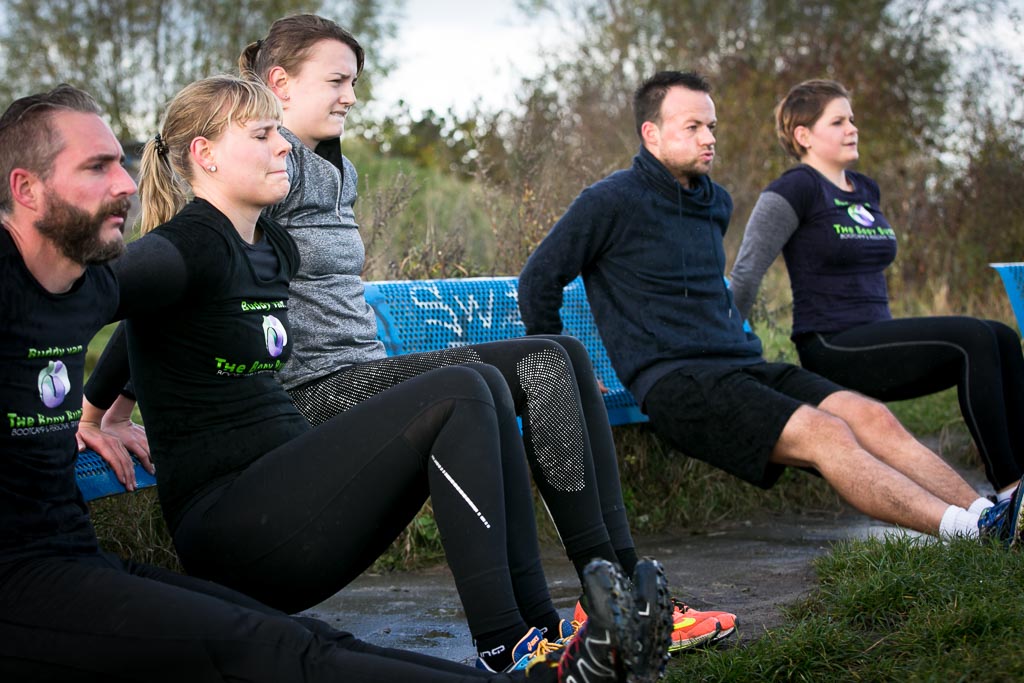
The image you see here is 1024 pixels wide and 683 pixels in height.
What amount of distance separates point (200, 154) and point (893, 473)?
2418 millimetres

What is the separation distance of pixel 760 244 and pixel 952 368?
0.91 meters

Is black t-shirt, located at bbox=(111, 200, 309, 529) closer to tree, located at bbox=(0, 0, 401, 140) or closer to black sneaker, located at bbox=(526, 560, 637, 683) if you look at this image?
black sneaker, located at bbox=(526, 560, 637, 683)

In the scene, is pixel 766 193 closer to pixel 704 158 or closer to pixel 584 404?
pixel 704 158

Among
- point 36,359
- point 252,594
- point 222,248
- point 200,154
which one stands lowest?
point 252,594

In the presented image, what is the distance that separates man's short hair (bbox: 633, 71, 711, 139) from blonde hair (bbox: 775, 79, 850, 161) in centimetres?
73

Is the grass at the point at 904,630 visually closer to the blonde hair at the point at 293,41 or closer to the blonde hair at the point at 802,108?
the blonde hair at the point at 293,41

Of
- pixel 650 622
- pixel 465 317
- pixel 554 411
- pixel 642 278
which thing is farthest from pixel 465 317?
pixel 650 622

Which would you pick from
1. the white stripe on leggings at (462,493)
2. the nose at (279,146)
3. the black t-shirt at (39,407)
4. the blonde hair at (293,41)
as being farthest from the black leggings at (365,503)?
the blonde hair at (293,41)

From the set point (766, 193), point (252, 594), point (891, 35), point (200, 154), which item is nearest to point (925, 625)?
point (252, 594)

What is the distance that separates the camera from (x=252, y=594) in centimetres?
282

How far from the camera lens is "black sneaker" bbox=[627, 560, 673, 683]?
228 cm

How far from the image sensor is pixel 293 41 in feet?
12.5

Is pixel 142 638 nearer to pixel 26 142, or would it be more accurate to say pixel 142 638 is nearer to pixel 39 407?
pixel 39 407

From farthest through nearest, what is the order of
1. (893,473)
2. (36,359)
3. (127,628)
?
(893,473) < (36,359) < (127,628)
